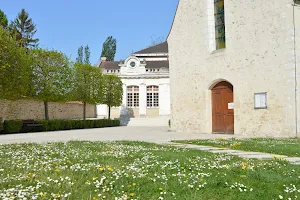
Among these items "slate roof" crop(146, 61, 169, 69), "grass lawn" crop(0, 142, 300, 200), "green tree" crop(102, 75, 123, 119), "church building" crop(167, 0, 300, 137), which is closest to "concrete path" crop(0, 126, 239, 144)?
"church building" crop(167, 0, 300, 137)

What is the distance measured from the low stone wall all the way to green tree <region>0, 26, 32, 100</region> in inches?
128

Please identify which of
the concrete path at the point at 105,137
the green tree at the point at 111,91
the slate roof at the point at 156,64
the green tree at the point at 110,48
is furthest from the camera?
the green tree at the point at 110,48

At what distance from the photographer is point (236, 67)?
50.8 ft

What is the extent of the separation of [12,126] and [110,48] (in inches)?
2269

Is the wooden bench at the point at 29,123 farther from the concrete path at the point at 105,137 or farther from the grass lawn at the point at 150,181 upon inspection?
the grass lawn at the point at 150,181

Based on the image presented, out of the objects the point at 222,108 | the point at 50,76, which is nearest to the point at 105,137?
the point at 222,108

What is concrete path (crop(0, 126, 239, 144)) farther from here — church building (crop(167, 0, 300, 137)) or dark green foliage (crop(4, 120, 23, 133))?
dark green foliage (crop(4, 120, 23, 133))

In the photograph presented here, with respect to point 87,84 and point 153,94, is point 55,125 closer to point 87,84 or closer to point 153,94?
point 87,84

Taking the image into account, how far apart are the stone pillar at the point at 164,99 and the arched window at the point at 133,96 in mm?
3042

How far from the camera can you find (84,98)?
2930 cm

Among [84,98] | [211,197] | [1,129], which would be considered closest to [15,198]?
[211,197]

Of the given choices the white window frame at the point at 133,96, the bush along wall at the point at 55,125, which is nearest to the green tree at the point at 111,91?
the bush along wall at the point at 55,125

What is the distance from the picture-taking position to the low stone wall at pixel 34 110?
23250 mm

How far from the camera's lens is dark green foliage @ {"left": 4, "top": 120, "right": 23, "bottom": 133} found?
19044mm
